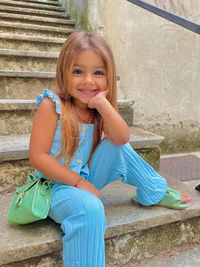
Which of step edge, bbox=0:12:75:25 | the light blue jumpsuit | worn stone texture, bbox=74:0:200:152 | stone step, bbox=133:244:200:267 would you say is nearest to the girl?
the light blue jumpsuit

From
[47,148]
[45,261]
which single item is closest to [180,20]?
[47,148]

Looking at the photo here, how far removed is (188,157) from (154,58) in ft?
3.03

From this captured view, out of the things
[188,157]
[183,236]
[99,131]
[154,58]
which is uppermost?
[154,58]

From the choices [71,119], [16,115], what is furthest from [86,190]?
[16,115]

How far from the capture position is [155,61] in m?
2.19

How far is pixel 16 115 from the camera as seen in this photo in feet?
4.83

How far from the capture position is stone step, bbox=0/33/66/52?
2.23 metres

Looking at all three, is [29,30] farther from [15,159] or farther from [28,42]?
[15,159]

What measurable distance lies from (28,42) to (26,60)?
15.0 inches

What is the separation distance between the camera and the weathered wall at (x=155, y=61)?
7.07 feet


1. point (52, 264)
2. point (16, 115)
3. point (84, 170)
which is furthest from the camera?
point (16, 115)

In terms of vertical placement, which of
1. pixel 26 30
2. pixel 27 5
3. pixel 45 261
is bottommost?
pixel 45 261

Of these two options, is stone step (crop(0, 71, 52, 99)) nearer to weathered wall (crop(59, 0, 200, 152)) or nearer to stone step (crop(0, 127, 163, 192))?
stone step (crop(0, 127, 163, 192))

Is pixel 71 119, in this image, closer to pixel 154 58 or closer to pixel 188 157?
pixel 154 58
